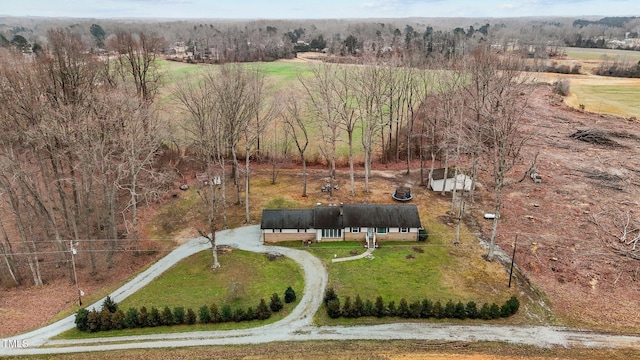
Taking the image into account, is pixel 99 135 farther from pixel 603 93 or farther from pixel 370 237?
pixel 603 93

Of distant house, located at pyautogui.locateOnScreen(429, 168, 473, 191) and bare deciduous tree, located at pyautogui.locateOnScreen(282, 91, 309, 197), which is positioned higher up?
bare deciduous tree, located at pyautogui.locateOnScreen(282, 91, 309, 197)

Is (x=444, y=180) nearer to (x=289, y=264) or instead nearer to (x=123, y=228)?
(x=289, y=264)

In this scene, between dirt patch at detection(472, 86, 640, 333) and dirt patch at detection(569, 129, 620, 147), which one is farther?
dirt patch at detection(569, 129, 620, 147)

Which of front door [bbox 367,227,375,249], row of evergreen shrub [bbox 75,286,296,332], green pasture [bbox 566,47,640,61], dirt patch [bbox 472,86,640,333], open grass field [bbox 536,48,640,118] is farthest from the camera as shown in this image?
green pasture [bbox 566,47,640,61]

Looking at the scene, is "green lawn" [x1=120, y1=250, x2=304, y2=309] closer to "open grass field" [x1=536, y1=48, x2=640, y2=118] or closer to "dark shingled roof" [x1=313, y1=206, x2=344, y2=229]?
"dark shingled roof" [x1=313, y1=206, x2=344, y2=229]

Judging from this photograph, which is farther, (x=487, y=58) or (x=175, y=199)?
(x=175, y=199)

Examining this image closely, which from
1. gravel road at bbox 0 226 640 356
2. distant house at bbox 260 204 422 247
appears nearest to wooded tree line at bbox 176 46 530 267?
distant house at bbox 260 204 422 247

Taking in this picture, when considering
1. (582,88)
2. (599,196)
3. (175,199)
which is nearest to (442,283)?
(599,196)

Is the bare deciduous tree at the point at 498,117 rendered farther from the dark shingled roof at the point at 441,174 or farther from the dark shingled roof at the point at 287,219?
the dark shingled roof at the point at 287,219
